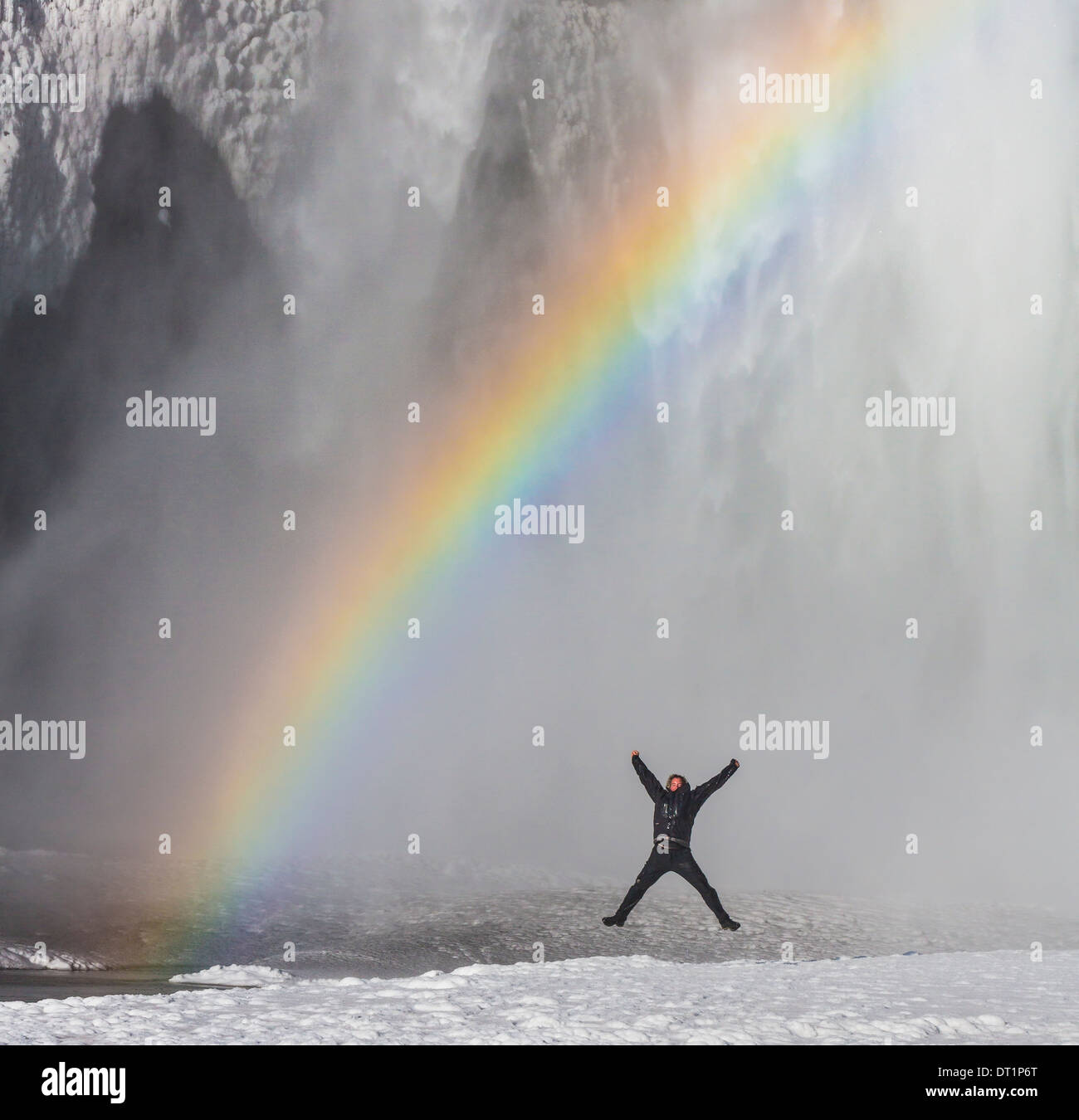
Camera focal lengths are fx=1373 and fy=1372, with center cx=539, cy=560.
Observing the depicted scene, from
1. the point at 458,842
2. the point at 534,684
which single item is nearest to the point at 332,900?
the point at 458,842

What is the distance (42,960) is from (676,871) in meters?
6.59

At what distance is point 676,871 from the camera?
11289mm

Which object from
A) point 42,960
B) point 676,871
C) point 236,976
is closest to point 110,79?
point 42,960

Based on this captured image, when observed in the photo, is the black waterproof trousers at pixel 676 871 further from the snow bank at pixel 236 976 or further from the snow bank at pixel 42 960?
the snow bank at pixel 42 960

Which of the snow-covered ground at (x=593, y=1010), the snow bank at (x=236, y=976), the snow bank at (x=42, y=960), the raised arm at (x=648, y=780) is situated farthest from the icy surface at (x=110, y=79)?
the snow-covered ground at (x=593, y=1010)

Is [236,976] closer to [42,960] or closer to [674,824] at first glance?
[42,960]

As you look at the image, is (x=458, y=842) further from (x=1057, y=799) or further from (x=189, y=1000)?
(x=189, y=1000)

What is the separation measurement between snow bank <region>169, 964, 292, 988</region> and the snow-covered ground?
2808 millimetres

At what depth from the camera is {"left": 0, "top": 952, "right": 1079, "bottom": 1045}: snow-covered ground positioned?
6.79m

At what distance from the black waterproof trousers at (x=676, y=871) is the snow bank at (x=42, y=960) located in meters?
5.52

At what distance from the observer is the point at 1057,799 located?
28672 millimetres

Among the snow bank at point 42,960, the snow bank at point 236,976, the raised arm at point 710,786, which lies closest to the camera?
the raised arm at point 710,786

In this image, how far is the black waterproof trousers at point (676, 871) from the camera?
11.3 m

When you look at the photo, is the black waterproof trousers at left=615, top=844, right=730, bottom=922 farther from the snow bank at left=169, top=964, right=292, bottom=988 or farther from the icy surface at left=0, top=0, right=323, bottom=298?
the icy surface at left=0, top=0, right=323, bottom=298
